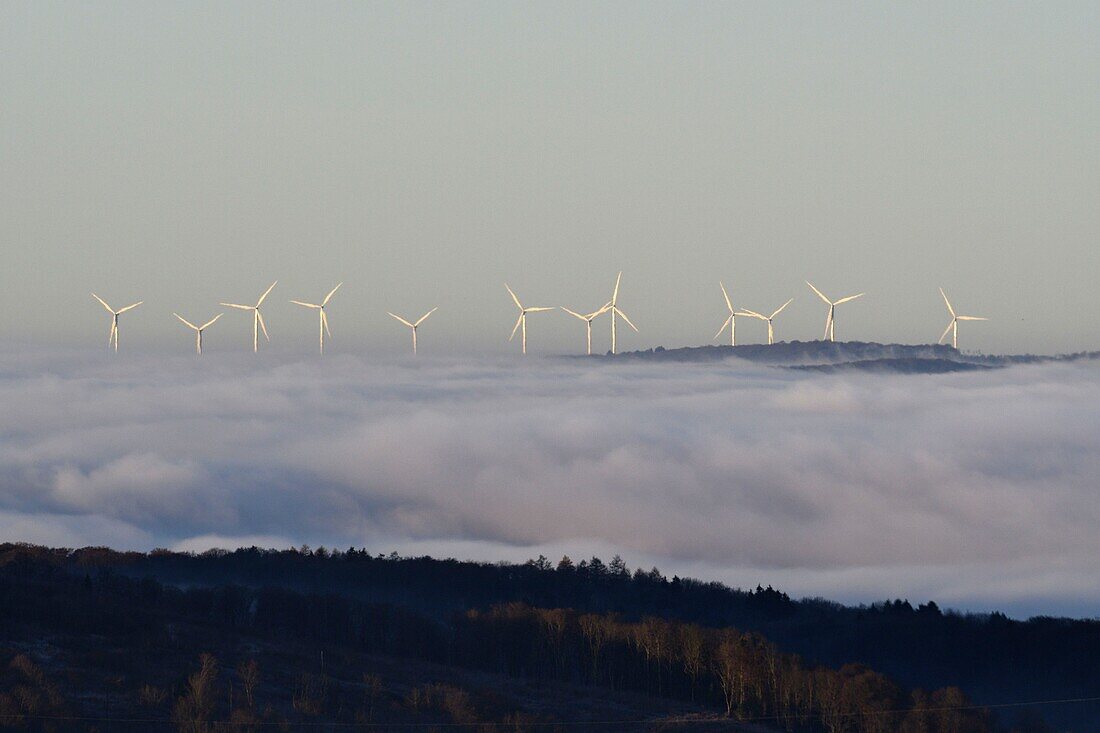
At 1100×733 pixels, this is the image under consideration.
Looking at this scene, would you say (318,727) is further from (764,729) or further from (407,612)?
(407,612)

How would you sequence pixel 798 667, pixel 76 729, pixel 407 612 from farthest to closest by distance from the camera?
1. pixel 407 612
2. pixel 798 667
3. pixel 76 729

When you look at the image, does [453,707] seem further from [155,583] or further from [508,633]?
[155,583]

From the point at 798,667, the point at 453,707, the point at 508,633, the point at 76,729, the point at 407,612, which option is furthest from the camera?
the point at 407,612

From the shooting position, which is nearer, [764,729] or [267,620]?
[764,729]

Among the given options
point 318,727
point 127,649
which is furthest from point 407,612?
point 318,727

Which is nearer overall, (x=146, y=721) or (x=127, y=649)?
(x=146, y=721)

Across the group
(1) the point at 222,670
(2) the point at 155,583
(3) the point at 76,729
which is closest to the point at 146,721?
(3) the point at 76,729

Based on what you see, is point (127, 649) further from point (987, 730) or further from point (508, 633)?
point (987, 730)

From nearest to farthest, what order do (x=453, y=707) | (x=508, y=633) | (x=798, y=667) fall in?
(x=453, y=707) < (x=798, y=667) < (x=508, y=633)
